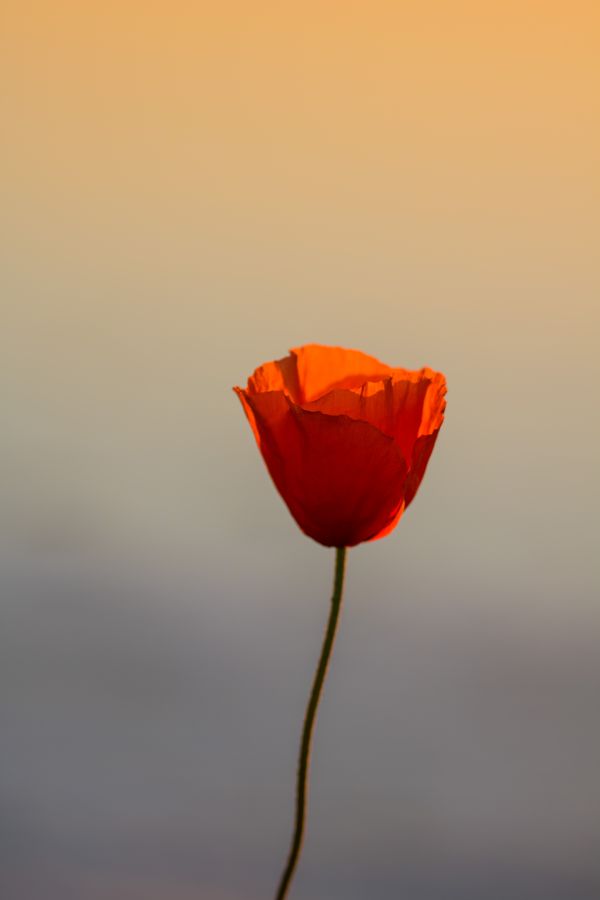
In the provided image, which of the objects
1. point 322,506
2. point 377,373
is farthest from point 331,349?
point 322,506

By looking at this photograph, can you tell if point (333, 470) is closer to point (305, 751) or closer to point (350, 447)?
point (350, 447)

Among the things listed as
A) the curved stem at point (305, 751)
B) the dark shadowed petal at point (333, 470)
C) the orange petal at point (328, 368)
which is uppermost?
the orange petal at point (328, 368)

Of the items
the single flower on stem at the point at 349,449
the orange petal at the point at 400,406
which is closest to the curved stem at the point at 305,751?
the single flower on stem at the point at 349,449

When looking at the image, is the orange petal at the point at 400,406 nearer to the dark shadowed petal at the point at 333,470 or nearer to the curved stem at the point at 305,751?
the dark shadowed petal at the point at 333,470

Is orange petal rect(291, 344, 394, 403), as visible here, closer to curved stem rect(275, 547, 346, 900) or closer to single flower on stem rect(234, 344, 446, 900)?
single flower on stem rect(234, 344, 446, 900)

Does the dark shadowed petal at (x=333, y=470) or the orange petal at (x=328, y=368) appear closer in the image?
the dark shadowed petal at (x=333, y=470)

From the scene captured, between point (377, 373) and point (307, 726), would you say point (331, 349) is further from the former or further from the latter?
point (307, 726)

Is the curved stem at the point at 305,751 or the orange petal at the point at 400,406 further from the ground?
the orange petal at the point at 400,406

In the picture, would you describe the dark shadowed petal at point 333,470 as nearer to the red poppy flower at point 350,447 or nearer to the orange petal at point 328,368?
the red poppy flower at point 350,447
